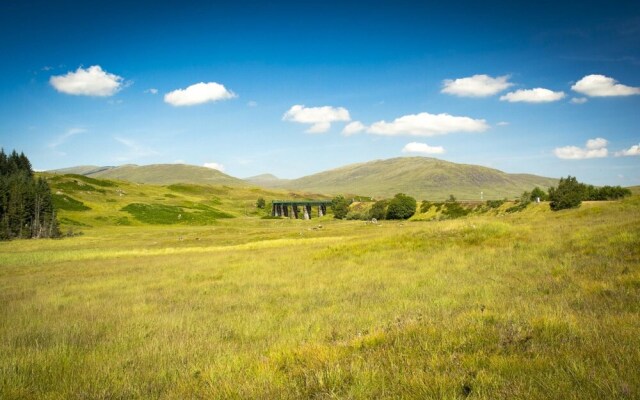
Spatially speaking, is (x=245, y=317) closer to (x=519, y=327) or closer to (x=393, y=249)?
(x=519, y=327)

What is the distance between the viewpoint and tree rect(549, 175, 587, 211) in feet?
183

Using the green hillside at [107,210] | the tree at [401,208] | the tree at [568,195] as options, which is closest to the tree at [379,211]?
the tree at [401,208]

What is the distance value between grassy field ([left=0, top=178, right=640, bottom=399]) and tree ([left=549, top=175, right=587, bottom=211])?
42230 millimetres

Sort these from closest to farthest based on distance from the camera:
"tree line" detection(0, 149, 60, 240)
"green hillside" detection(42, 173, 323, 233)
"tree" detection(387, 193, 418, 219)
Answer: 1. "tree line" detection(0, 149, 60, 240)
2. "tree" detection(387, 193, 418, 219)
3. "green hillside" detection(42, 173, 323, 233)

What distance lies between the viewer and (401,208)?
86562 millimetres

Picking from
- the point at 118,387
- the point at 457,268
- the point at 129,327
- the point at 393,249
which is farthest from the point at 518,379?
the point at 393,249

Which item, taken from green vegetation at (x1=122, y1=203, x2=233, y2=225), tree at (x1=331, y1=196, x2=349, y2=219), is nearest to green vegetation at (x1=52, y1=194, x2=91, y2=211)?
green vegetation at (x1=122, y1=203, x2=233, y2=225)

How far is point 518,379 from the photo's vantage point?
189 inches

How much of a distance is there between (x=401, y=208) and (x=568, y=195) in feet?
116

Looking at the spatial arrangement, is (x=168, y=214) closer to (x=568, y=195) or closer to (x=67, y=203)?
(x=67, y=203)

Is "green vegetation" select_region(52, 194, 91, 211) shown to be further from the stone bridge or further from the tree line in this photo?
the stone bridge

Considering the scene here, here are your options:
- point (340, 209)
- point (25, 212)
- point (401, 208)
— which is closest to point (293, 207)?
point (340, 209)

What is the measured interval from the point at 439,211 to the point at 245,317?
75055 mm

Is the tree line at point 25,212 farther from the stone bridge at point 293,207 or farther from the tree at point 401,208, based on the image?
the stone bridge at point 293,207
